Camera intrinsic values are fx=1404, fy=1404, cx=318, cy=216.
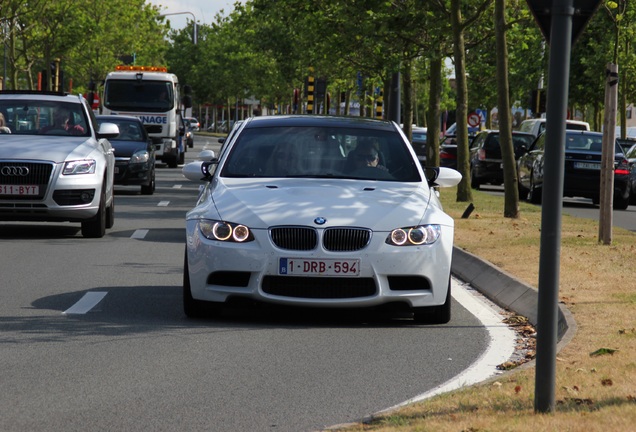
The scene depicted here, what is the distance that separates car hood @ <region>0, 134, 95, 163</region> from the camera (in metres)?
16.1

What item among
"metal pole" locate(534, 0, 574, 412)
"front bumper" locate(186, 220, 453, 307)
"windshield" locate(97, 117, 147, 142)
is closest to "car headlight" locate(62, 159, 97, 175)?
"front bumper" locate(186, 220, 453, 307)

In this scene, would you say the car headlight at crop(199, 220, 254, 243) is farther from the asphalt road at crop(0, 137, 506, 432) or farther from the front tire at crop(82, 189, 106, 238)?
the front tire at crop(82, 189, 106, 238)

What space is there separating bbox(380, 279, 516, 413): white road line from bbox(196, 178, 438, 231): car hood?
985 millimetres

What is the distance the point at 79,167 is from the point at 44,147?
1.57 ft

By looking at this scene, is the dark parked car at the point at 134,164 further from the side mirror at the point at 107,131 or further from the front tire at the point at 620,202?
the side mirror at the point at 107,131

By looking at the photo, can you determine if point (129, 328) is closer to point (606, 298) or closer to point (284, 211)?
point (284, 211)

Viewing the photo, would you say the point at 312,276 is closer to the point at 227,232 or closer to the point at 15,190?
the point at 227,232

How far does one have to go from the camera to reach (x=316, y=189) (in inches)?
396

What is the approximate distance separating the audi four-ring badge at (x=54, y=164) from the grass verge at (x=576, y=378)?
475 cm

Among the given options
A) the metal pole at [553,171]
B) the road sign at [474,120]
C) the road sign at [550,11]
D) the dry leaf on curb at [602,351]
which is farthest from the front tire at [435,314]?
the road sign at [474,120]

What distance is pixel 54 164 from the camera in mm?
16156

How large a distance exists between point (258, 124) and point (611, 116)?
6.23 m

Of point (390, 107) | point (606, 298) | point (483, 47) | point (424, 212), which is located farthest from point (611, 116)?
point (483, 47)

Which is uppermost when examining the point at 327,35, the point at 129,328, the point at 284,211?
the point at 327,35
